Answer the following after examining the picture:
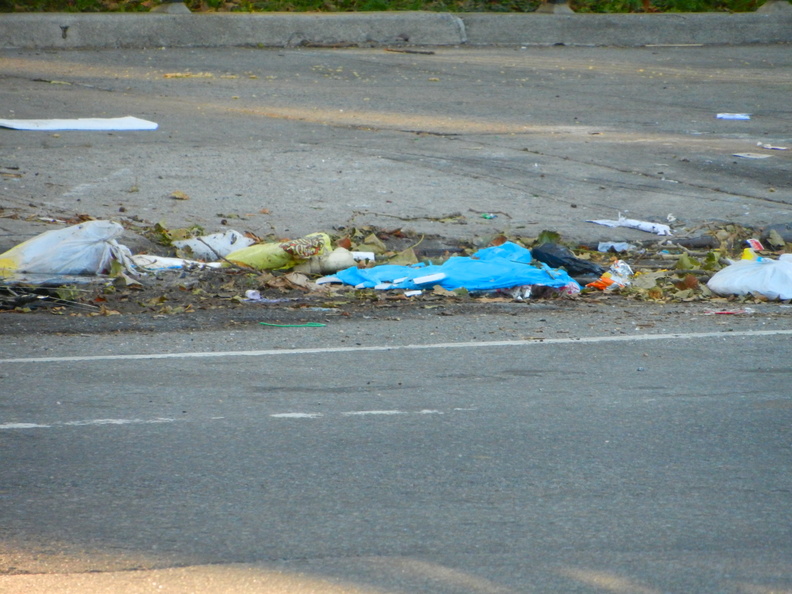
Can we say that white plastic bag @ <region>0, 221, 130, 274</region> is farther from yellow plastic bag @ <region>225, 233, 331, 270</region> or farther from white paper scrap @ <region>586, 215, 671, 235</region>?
white paper scrap @ <region>586, 215, 671, 235</region>

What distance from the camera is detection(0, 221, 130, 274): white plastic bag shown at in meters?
7.98

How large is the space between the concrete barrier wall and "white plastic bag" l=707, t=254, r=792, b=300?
11.4 m

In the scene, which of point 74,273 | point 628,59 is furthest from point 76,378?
point 628,59

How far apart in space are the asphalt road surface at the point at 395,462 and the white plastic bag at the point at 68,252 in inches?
59.0

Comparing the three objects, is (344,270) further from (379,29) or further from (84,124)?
(379,29)

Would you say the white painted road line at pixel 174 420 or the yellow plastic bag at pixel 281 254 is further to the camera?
the yellow plastic bag at pixel 281 254

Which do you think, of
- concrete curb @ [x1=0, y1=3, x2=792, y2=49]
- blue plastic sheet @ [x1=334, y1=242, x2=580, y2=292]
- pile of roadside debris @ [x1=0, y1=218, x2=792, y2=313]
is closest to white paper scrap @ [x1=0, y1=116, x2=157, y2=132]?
pile of roadside debris @ [x1=0, y1=218, x2=792, y2=313]

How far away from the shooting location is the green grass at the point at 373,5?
703 inches

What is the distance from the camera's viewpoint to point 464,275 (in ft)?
26.9

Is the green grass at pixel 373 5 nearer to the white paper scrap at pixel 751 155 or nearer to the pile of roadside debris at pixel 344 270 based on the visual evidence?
the white paper scrap at pixel 751 155

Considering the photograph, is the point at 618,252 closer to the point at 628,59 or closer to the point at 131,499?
the point at 131,499

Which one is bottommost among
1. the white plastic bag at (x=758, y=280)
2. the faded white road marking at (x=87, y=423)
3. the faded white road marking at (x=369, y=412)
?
the faded white road marking at (x=87, y=423)

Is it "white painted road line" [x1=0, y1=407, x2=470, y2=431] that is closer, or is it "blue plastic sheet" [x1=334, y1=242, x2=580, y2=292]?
"white painted road line" [x1=0, y1=407, x2=470, y2=431]

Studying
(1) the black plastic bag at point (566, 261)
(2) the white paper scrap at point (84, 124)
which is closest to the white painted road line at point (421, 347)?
(1) the black plastic bag at point (566, 261)
